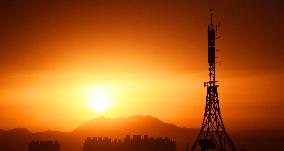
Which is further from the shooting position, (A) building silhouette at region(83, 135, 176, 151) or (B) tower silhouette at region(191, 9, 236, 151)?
(A) building silhouette at region(83, 135, 176, 151)

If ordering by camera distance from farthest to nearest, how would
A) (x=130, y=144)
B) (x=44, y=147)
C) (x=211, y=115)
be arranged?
(x=130, y=144) < (x=44, y=147) < (x=211, y=115)

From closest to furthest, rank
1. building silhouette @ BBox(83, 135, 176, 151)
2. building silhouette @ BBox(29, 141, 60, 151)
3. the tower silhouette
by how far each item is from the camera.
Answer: the tower silhouette
building silhouette @ BBox(83, 135, 176, 151)
building silhouette @ BBox(29, 141, 60, 151)

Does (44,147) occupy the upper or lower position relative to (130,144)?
lower

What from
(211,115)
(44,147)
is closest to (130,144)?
(44,147)

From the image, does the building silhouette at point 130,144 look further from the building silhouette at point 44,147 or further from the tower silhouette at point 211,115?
the tower silhouette at point 211,115

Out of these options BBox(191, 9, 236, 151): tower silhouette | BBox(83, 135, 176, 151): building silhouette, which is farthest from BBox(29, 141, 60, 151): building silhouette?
BBox(191, 9, 236, 151): tower silhouette

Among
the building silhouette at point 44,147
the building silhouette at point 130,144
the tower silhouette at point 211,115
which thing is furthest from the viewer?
the building silhouette at point 44,147

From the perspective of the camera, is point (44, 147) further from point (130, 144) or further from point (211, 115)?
point (211, 115)

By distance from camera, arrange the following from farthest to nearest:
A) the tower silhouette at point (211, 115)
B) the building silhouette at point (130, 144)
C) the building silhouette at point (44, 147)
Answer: the building silhouette at point (44, 147) → the building silhouette at point (130, 144) → the tower silhouette at point (211, 115)

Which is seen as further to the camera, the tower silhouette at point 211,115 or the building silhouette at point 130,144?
the building silhouette at point 130,144

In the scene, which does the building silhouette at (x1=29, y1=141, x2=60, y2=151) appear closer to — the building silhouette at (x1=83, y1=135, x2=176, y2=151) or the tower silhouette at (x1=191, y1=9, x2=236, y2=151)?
the building silhouette at (x1=83, y1=135, x2=176, y2=151)

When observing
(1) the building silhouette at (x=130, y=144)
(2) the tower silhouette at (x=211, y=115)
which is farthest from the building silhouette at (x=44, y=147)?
(2) the tower silhouette at (x=211, y=115)

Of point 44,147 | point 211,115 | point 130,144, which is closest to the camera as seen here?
point 211,115

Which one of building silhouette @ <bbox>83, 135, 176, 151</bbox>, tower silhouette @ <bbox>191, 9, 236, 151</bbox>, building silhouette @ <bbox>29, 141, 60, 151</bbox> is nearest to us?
tower silhouette @ <bbox>191, 9, 236, 151</bbox>
